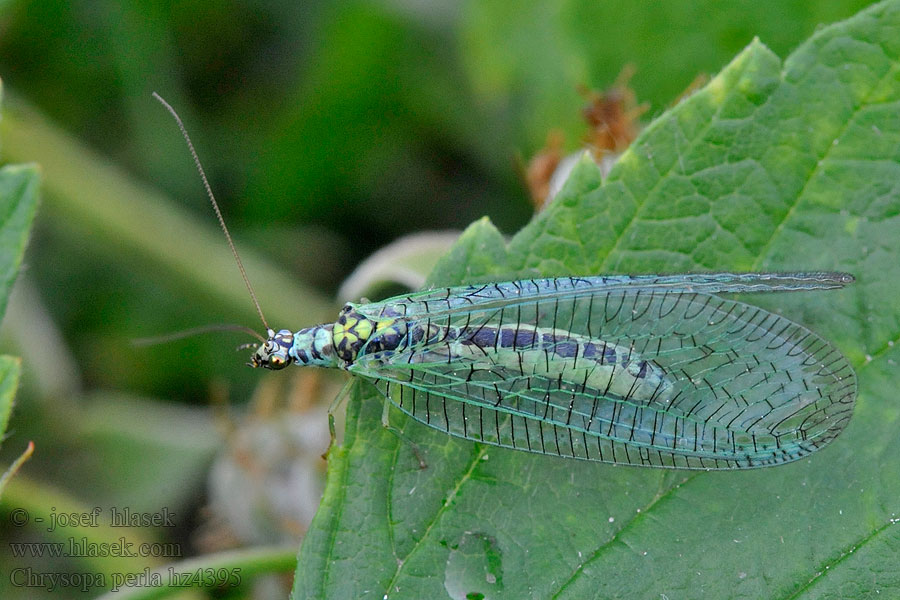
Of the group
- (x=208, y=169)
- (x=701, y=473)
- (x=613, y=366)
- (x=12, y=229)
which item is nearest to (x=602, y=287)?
(x=613, y=366)

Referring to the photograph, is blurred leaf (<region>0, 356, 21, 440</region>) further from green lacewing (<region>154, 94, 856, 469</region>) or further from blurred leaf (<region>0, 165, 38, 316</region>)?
green lacewing (<region>154, 94, 856, 469</region>)

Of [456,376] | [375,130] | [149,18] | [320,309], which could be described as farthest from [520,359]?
[149,18]

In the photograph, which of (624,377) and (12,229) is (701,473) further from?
(12,229)

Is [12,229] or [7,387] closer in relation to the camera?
[7,387]

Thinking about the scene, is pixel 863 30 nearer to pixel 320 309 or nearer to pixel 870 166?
pixel 870 166

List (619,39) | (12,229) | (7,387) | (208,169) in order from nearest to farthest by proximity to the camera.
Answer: (7,387), (12,229), (619,39), (208,169)

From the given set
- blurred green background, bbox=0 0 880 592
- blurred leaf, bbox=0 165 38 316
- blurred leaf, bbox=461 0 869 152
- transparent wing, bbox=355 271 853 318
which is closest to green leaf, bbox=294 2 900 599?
transparent wing, bbox=355 271 853 318

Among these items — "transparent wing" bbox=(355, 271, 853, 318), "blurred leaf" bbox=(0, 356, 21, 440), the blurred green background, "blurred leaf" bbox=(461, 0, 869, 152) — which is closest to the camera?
"blurred leaf" bbox=(0, 356, 21, 440)
